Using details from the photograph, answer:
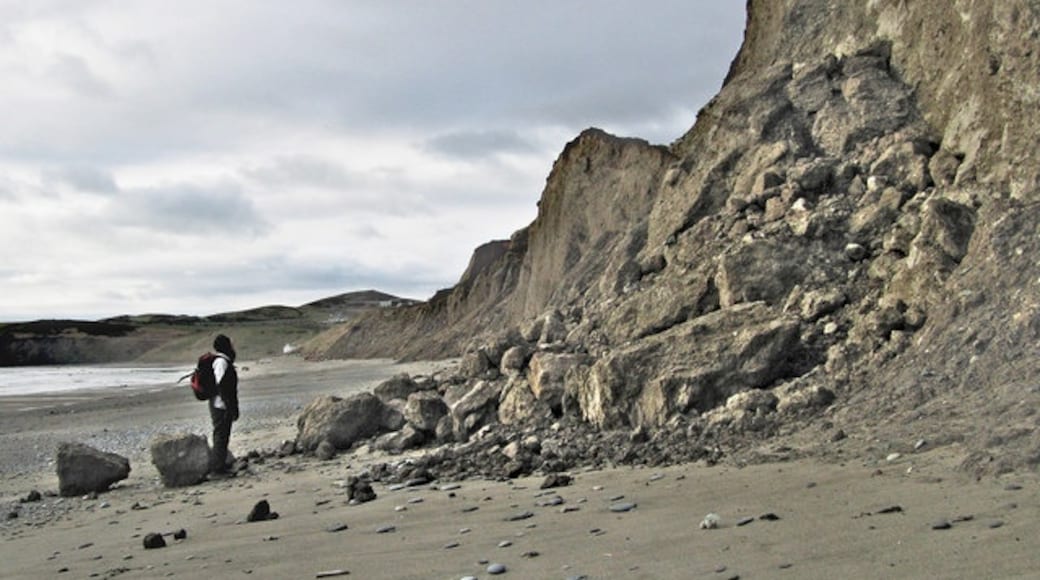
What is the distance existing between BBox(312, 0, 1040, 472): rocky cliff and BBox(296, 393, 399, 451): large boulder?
1.52m

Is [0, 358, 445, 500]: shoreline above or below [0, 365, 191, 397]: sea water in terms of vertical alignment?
below

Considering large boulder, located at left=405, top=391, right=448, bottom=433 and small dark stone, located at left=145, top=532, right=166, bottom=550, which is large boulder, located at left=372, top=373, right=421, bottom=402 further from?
small dark stone, located at left=145, top=532, right=166, bottom=550

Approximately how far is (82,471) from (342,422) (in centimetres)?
336

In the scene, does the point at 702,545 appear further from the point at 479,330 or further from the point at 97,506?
the point at 479,330

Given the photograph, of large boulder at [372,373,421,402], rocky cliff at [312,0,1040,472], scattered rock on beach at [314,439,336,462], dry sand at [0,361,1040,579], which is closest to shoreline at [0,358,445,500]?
large boulder at [372,373,421,402]

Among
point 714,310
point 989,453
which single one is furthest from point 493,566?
point 714,310

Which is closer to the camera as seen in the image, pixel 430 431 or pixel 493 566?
pixel 493 566

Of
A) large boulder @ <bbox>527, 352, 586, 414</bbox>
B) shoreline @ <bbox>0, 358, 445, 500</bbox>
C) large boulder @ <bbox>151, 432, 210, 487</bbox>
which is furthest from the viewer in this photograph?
shoreline @ <bbox>0, 358, 445, 500</bbox>

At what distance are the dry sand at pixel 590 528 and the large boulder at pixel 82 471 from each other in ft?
1.58

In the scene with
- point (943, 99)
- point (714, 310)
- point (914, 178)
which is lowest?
point (714, 310)

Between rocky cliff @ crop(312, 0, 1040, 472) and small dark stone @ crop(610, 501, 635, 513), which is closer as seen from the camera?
small dark stone @ crop(610, 501, 635, 513)

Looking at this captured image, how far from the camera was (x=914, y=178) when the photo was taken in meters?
10.8

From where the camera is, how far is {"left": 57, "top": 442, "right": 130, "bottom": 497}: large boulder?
35.8 feet

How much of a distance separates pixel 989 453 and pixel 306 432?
30.7 feet
